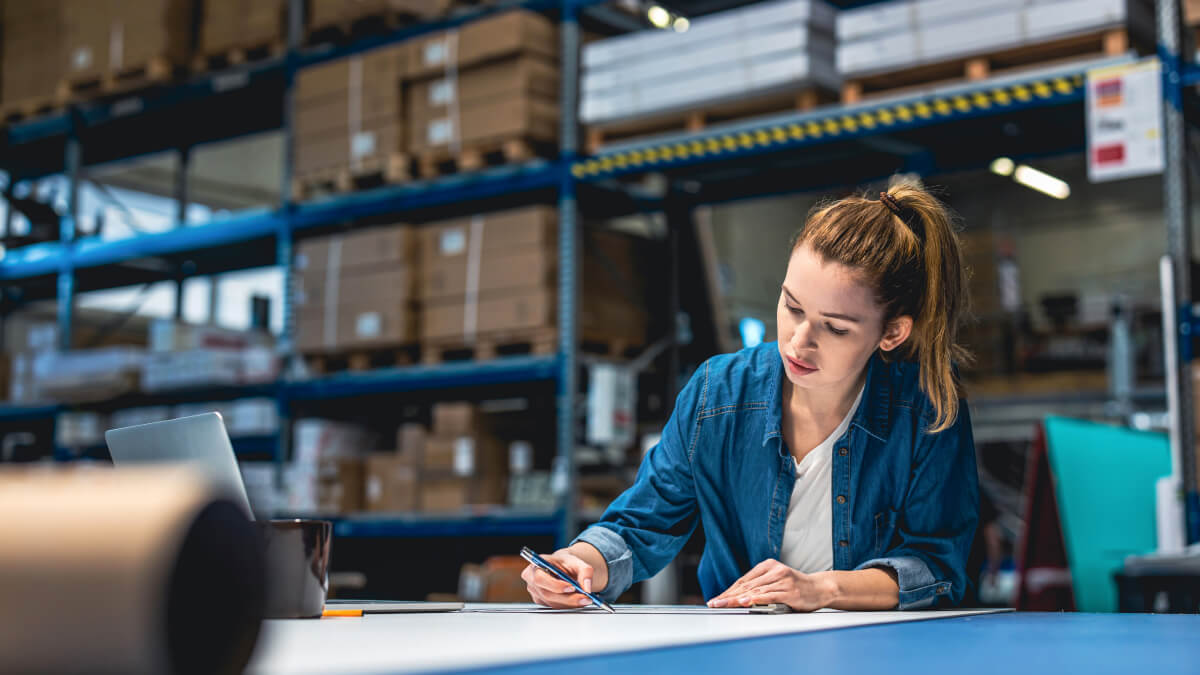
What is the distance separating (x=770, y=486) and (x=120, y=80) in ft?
25.6

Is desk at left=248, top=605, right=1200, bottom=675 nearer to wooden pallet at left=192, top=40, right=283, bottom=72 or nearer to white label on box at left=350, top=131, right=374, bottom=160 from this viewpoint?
white label on box at left=350, top=131, right=374, bottom=160

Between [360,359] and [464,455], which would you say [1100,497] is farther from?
[360,359]

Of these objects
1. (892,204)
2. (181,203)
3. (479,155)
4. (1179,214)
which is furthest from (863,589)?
(181,203)

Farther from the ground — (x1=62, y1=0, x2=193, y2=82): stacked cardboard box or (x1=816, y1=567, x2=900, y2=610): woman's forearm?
(x1=62, y1=0, x2=193, y2=82): stacked cardboard box

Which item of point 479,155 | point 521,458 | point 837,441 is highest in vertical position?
point 479,155

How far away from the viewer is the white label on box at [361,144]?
297 inches

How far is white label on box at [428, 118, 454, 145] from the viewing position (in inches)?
283

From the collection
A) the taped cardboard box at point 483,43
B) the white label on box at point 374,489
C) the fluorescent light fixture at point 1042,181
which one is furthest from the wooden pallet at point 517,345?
the fluorescent light fixture at point 1042,181

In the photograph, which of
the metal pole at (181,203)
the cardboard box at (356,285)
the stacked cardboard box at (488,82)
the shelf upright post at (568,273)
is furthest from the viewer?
the metal pole at (181,203)

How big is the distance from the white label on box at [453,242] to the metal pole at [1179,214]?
362cm

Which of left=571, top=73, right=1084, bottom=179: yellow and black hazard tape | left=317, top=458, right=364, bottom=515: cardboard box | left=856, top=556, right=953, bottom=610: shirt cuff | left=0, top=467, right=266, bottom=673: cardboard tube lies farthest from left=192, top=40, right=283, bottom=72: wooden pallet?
left=0, top=467, right=266, bottom=673: cardboard tube

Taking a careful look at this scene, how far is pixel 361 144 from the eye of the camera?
7.60 m

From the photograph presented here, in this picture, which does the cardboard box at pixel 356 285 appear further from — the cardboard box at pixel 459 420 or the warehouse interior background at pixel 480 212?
the cardboard box at pixel 459 420

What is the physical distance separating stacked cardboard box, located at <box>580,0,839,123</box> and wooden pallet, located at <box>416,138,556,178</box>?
421 millimetres
